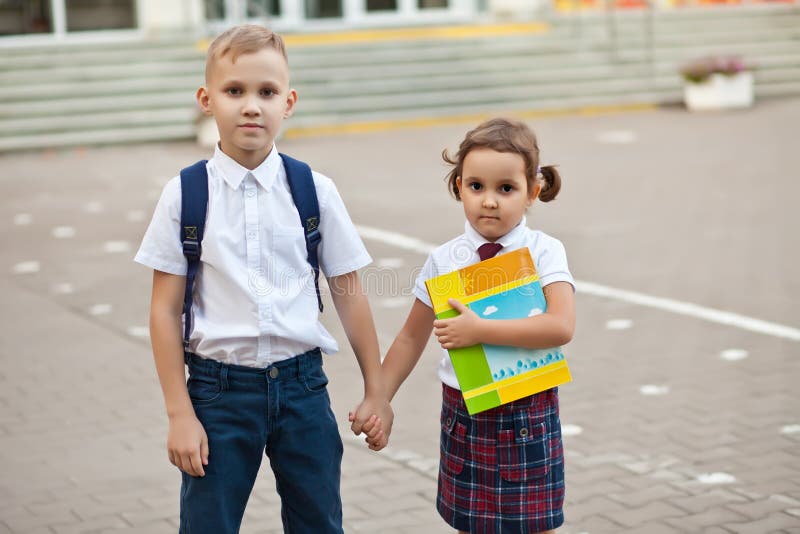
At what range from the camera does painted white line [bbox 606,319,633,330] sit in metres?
7.06

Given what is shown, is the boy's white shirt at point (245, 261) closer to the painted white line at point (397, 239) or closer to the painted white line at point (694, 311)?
the painted white line at point (694, 311)

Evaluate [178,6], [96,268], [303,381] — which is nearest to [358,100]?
[178,6]

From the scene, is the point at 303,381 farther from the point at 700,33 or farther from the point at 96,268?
the point at 700,33

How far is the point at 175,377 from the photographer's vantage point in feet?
9.73

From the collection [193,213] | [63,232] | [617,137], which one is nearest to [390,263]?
[63,232]

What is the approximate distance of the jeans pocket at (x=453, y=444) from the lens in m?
3.19

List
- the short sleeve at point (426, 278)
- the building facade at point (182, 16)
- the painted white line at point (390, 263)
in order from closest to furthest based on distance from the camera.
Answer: the short sleeve at point (426, 278), the painted white line at point (390, 263), the building facade at point (182, 16)

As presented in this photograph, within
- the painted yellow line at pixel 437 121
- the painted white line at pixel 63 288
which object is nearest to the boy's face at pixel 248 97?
the painted white line at pixel 63 288

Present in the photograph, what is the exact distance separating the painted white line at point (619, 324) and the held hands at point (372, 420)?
4.11 meters

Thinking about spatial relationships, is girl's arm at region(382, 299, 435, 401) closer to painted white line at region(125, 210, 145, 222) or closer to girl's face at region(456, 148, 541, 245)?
girl's face at region(456, 148, 541, 245)

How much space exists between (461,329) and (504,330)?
11 cm

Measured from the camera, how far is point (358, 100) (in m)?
18.2

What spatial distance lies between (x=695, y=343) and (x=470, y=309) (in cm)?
390

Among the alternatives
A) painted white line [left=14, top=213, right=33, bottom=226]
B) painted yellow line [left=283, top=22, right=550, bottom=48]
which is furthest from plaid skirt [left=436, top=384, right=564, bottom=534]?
painted yellow line [left=283, top=22, right=550, bottom=48]
